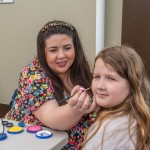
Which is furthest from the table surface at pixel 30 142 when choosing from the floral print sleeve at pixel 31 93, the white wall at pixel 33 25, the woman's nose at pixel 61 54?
the white wall at pixel 33 25

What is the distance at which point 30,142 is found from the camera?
929 millimetres

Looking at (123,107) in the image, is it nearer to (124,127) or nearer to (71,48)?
(124,127)

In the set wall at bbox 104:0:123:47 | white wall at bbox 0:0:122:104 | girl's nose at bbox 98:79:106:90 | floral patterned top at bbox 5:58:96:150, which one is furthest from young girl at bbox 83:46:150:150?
wall at bbox 104:0:123:47

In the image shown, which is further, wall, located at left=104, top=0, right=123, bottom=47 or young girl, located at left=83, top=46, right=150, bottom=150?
wall, located at left=104, top=0, right=123, bottom=47

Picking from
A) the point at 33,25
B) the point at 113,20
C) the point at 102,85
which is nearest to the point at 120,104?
the point at 102,85

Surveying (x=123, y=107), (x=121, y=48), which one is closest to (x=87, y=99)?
(x=123, y=107)

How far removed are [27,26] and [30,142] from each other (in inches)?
74.0

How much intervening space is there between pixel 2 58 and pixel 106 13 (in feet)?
4.40

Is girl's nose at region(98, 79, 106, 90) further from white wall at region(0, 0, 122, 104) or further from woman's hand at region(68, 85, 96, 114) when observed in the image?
white wall at region(0, 0, 122, 104)

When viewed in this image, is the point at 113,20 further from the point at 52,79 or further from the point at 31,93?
the point at 31,93

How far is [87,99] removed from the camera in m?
0.98

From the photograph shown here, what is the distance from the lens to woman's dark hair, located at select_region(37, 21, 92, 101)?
4.33 feet

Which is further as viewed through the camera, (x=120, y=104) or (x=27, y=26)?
(x=27, y=26)

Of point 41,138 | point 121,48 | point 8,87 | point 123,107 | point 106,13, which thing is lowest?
point 8,87
